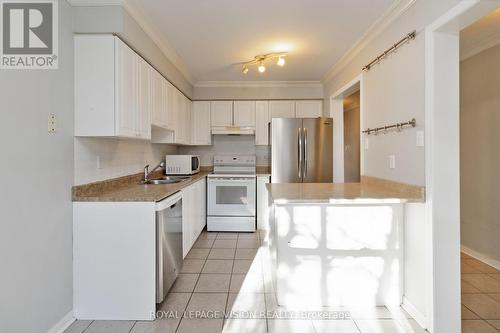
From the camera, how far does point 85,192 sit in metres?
2.11

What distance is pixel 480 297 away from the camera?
2246 millimetres

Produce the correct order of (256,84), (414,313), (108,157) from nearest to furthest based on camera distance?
(414,313), (108,157), (256,84)

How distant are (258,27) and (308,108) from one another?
7.21ft

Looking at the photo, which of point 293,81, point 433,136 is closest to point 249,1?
point 433,136

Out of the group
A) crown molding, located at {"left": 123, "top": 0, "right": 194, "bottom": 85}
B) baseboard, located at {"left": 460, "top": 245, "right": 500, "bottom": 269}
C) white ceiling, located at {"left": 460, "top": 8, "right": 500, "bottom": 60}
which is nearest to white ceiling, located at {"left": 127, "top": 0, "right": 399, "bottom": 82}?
crown molding, located at {"left": 123, "top": 0, "right": 194, "bottom": 85}

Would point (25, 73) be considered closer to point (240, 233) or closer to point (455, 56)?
point (455, 56)

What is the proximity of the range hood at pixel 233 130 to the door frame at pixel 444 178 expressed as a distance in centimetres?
300

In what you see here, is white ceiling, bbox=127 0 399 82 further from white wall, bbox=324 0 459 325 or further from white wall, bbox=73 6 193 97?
white wall, bbox=324 0 459 325

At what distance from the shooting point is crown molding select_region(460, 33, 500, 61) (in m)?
2.81

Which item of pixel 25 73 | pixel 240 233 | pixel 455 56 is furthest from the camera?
pixel 240 233

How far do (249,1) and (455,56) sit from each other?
154 cm

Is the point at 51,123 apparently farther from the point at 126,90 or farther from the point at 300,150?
the point at 300,150

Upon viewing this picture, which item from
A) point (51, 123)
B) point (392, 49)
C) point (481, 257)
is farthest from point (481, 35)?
point (51, 123)

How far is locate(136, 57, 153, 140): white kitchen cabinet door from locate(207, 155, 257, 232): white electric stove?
5.22 feet
